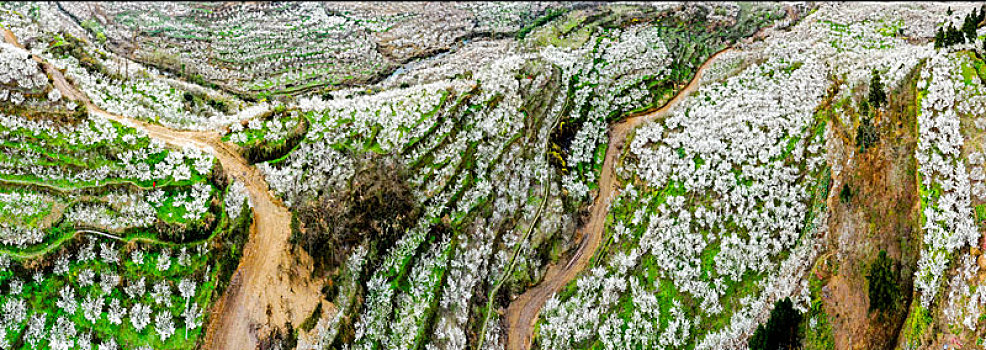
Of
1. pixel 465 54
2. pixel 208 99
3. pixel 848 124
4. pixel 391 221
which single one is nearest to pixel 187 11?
pixel 208 99

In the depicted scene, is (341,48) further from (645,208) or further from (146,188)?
(645,208)

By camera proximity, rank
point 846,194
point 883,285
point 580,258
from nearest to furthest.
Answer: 1. point 883,285
2. point 846,194
3. point 580,258

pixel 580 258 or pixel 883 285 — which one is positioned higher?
pixel 883 285

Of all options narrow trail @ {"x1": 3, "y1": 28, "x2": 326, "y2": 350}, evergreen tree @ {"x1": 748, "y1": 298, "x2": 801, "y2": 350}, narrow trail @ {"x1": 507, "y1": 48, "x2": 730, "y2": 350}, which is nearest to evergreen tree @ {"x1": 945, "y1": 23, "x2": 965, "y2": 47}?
narrow trail @ {"x1": 507, "y1": 48, "x2": 730, "y2": 350}

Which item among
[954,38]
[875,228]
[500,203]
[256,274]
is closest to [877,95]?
[954,38]

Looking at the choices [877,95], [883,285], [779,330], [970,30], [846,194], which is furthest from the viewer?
[970,30]

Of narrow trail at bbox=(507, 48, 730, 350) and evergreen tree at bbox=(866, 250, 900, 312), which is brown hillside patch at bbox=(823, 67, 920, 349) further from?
narrow trail at bbox=(507, 48, 730, 350)

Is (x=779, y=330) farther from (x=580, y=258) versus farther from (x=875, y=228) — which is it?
(x=580, y=258)
